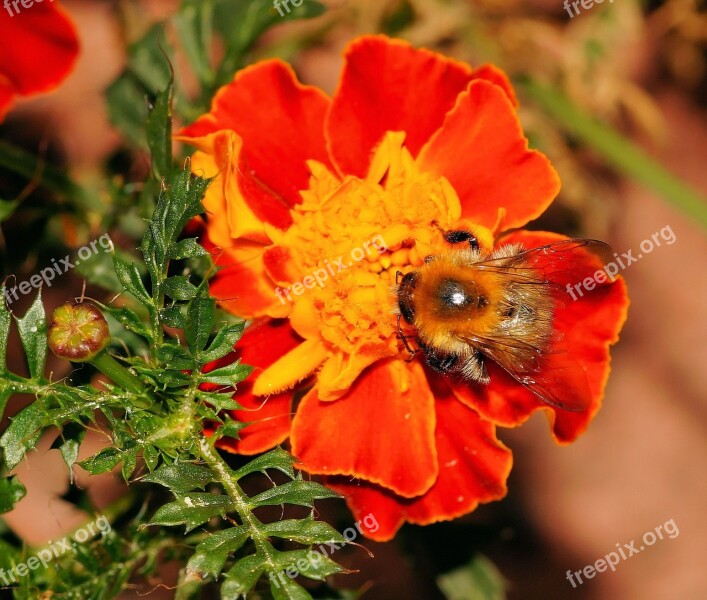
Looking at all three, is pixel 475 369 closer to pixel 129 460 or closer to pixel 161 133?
pixel 129 460

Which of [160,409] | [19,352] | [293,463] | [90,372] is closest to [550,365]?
[293,463]

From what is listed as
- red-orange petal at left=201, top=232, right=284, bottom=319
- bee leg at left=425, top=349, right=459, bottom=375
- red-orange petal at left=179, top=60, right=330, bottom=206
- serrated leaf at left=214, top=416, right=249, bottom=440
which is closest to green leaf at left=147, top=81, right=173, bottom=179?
red-orange petal at left=179, top=60, right=330, bottom=206

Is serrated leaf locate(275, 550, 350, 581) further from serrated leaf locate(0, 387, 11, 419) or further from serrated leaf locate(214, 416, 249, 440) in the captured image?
serrated leaf locate(0, 387, 11, 419)

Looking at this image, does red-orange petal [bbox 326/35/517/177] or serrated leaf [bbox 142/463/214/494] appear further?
red-orange petal [bbox 326/35/517/177]

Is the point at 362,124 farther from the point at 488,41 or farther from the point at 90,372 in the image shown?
the point at 488,41

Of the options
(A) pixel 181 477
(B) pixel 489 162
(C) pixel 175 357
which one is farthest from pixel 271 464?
(B) pixel 489 162

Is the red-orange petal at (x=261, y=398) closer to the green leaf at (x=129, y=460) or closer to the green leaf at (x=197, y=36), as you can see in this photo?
the green leaf at (x=129, y=460)

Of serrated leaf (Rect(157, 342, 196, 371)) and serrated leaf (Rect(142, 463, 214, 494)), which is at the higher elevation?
serrated leaf (Rect(157, 342, 196, 371))
